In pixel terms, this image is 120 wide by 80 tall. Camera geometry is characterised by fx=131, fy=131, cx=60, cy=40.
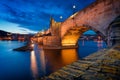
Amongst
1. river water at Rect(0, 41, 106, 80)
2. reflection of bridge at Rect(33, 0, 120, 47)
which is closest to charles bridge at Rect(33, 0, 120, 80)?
reflection of bridge at Rect(33, 0, 120, 47)

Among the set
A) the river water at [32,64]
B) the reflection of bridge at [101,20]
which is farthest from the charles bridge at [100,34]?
the river water at [32,64]

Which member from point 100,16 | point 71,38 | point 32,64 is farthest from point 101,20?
point 71,38

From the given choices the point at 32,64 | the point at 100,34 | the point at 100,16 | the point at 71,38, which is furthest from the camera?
the point at 71,38

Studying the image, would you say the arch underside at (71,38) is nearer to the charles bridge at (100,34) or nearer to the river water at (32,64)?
the charles bridge at (100,34)

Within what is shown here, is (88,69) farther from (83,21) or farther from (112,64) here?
(83,21)

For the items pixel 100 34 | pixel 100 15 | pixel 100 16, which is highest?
pixel 100 15

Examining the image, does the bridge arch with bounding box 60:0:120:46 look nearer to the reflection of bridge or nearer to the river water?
the reflection of bridge

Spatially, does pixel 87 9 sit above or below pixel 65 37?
above

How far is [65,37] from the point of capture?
102 feet

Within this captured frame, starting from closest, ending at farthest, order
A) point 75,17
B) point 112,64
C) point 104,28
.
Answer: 1. point 112,64
2. point 104,28
3. point 75,17

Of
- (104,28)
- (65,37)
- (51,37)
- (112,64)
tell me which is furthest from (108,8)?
(51,37)

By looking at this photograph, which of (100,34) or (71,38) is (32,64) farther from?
(71,38)

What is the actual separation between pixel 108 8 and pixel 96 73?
11.8 m

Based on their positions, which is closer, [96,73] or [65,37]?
[96,73]
